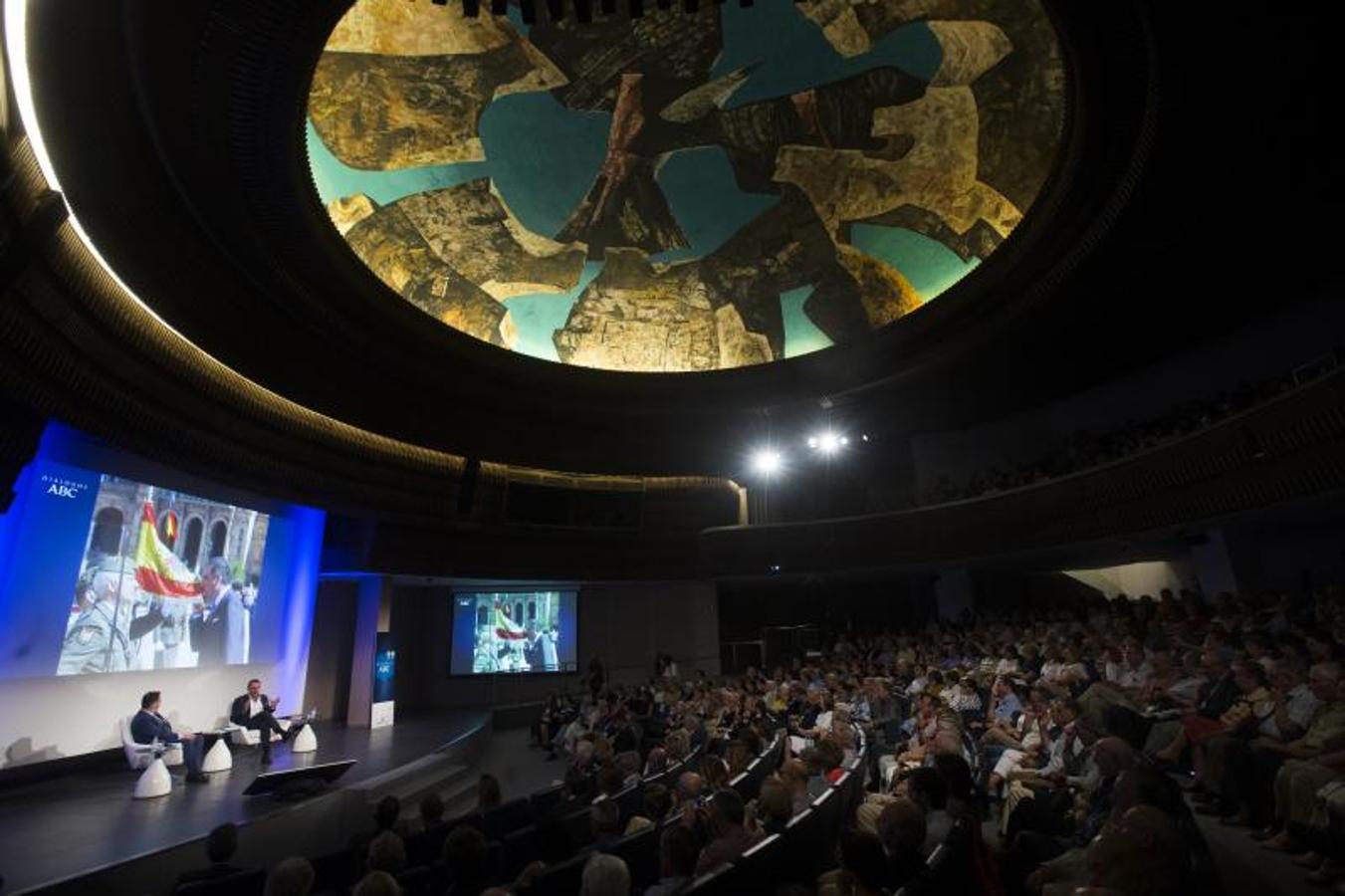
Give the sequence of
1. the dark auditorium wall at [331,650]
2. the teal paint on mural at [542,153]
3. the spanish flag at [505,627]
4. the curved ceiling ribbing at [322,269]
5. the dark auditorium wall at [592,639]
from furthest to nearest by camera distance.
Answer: the spanish flag at [505,627] → the dark auditorium wall at [592,639] → the dark auditorium wall at [331,650] → the teal paint on mural at [542,153] → the curved ceiling ribbing at [322,269]

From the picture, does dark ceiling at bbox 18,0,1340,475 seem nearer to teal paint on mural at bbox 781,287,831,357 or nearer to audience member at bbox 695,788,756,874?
teal paint on mural at bbox 781,287,831,357

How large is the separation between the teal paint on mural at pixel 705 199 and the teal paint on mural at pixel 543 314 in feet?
5.71

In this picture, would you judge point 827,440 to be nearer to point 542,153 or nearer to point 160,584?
point 542,153

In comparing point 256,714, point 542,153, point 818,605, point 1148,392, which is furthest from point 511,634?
point 1148,392

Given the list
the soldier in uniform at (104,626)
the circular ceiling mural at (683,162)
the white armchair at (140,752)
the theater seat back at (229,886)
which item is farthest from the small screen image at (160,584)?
the theater seat back at (229,886)

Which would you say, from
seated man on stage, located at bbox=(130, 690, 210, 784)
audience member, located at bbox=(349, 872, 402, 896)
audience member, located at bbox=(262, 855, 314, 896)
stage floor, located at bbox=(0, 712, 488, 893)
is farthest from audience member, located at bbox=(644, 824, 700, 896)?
seated man on stage, located at bbox=(130, 690, 210, 784)

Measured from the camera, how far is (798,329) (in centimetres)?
1698

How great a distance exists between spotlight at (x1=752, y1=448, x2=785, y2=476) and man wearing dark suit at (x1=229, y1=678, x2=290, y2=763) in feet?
41.9

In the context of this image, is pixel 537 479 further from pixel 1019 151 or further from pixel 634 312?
pixel 1019 151

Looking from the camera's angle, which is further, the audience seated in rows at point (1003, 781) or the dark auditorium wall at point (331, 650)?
the dark auditorium wall at point (331, 650)

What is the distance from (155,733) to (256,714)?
180 centimetres

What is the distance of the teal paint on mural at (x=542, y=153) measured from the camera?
40.0 ft

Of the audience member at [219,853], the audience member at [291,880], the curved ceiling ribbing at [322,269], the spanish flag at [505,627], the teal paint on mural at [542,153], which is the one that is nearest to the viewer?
the audience member at [291,880]

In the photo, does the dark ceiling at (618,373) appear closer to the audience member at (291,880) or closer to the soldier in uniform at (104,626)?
the soldier in uniform at (104,626)
